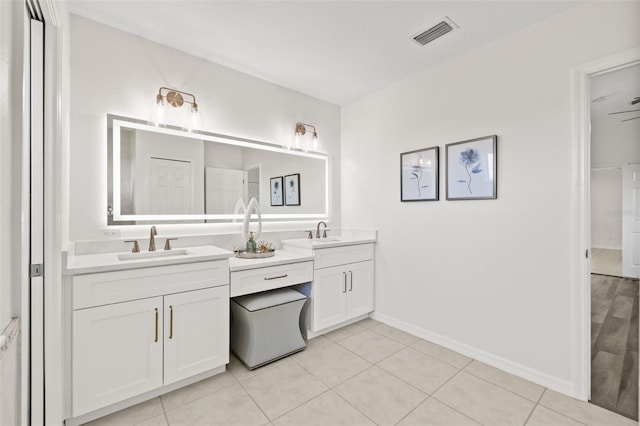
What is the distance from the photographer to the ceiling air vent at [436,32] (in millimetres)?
2121

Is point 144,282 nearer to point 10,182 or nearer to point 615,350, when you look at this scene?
point 10,182

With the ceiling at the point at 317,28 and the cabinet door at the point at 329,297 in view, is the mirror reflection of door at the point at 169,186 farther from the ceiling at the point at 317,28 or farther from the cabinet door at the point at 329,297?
the cabinet door at the point at 329,297

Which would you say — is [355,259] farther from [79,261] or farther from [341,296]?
[79,261]

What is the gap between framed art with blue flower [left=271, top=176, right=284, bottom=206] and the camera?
304cm

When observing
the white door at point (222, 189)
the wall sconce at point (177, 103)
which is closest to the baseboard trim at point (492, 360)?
the white door at point (222, 189)

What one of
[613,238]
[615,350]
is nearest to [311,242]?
[615,350]

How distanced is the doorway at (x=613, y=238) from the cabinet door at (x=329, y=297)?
1.84m

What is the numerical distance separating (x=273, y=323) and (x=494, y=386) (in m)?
1.65

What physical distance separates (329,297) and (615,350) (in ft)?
8.15

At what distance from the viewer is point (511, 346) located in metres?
2.23

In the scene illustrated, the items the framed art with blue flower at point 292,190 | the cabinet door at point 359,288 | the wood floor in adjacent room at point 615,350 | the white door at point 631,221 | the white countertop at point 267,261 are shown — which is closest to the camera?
the wood floor in adjacent room at point 615,350

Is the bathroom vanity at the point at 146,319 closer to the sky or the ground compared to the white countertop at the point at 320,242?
closer to the ground

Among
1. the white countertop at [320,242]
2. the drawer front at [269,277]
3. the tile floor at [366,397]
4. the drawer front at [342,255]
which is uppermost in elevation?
the white countertop at [320,242]

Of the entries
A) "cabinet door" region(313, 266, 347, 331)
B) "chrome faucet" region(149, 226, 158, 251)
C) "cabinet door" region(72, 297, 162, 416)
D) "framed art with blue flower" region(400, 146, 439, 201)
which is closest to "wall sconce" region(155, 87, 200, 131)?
"chrome faucet" region(149, 226, 158, 251)
